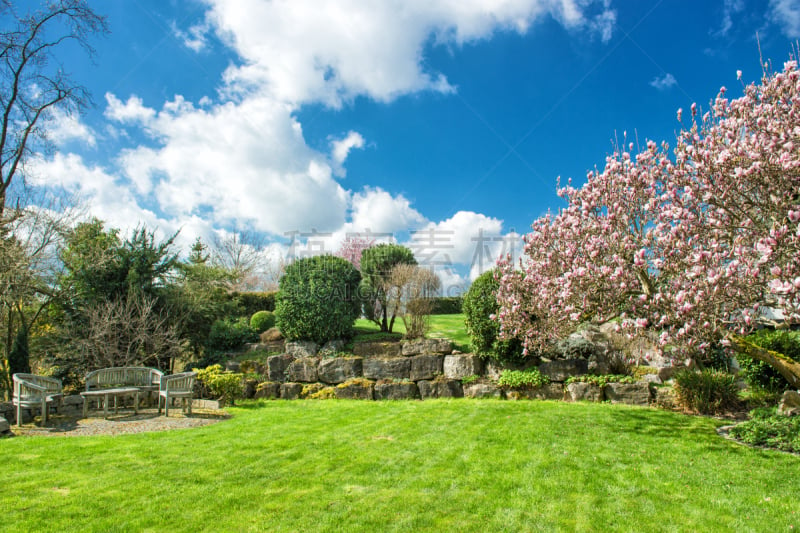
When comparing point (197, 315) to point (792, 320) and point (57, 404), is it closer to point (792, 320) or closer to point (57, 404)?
point (57, 404)

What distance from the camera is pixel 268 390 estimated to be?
12195 millimetres

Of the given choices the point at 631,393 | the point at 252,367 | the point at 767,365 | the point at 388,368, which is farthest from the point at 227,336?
the point at 767,365

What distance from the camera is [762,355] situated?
6.62 m

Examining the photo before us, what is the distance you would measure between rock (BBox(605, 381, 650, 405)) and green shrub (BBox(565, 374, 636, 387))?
0.67 feet

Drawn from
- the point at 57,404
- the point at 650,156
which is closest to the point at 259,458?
the point at 57,404

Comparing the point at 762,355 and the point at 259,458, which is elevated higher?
the point at 762,355

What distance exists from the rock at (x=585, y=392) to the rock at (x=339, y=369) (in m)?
5.69

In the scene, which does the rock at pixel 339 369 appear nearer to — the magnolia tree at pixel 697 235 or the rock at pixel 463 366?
the rock at pixel 463 366

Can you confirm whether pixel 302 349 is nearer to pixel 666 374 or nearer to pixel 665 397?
pixel 665 397

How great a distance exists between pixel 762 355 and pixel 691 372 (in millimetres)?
2691

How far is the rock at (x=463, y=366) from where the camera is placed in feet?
37.0

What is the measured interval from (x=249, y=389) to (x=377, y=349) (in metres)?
3.83

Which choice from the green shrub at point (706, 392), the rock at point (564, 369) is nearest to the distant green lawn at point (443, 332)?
the rock at point (564, 369)

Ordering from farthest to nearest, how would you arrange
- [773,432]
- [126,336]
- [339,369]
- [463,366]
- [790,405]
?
1. [126,336]
2. [339,369]
3. [463,366]
4. [790,405]
5. [773,432]
